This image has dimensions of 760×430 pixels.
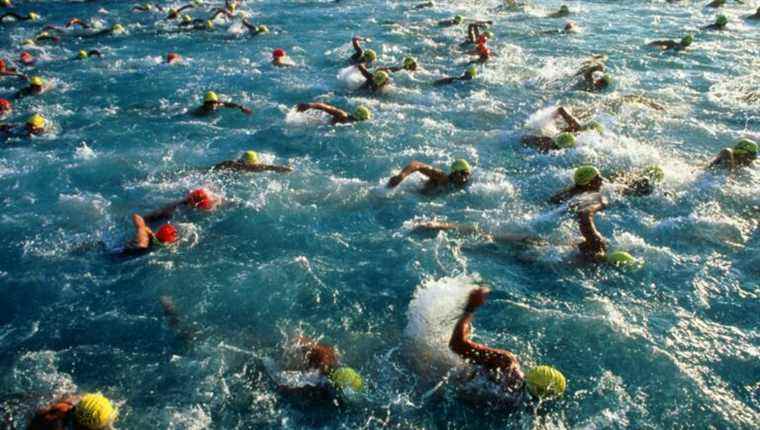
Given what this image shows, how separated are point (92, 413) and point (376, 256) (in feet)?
13.8

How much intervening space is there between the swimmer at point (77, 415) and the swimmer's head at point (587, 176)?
7555mm

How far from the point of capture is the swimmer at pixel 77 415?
5469 millimetres

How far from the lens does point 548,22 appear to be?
2170 centimetres

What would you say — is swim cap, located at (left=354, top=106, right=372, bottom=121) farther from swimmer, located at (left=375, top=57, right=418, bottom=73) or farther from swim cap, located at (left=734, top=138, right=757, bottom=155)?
swim cap, located at (left=734, top=138, right=757, bottom=155)

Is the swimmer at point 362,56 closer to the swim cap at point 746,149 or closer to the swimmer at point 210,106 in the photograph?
the swimmer at point 210,106

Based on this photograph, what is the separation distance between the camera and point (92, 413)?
18.0ft

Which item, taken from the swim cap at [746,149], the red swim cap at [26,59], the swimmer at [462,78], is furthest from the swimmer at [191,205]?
the red swim cap at [26,59]

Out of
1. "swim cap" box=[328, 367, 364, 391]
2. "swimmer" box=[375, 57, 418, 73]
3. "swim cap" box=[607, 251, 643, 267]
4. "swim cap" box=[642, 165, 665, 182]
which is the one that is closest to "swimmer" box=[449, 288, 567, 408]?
"swim cap" box=[328, 367, 364, 391]

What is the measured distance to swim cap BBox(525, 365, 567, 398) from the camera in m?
5.75

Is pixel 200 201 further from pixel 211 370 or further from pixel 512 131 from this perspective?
pixel 512 131

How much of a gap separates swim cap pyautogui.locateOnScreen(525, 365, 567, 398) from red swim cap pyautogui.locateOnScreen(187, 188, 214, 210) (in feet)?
19.8

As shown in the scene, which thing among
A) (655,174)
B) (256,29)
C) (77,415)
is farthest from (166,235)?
(256,29)

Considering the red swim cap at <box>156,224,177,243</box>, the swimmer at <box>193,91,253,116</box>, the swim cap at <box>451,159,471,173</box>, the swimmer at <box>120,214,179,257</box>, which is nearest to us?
the swimmer at <box>120,214,179,257</box>

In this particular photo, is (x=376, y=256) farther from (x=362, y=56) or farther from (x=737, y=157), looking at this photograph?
(x=362, y=56)
